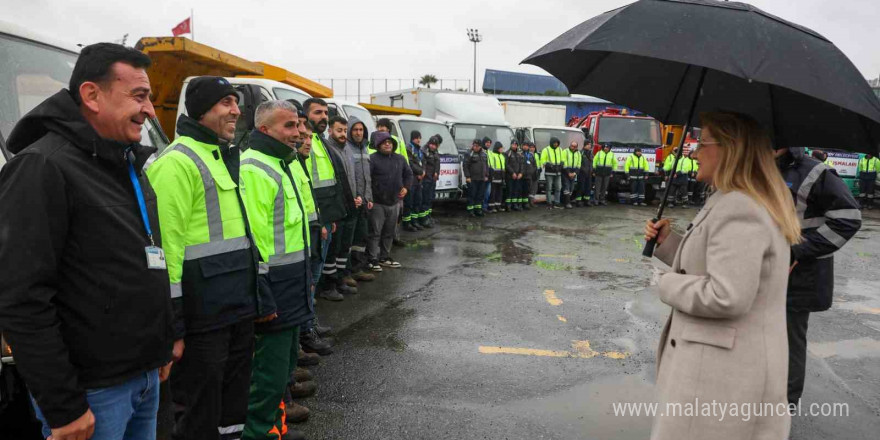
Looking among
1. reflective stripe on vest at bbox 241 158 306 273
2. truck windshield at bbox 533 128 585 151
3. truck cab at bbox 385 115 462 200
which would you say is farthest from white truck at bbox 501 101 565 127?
reflective stripe on vest at bbox 241 158 306 273

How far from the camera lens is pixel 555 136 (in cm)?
1585

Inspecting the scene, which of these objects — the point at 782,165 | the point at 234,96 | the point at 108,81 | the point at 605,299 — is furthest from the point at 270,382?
the point at 605,299

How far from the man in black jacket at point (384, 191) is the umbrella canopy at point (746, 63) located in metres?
4.59

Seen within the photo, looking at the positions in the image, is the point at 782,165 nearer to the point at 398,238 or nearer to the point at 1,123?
the point at 1,123

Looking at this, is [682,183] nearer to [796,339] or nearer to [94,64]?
[796,339]

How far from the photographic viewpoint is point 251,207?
113 inches

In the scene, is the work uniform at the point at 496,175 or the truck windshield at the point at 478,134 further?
the truck windshield at the point at 478,134

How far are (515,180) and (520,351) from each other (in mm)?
9795

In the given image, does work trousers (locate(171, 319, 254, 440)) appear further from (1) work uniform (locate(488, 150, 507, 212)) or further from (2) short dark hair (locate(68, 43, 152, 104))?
(1) work uniform (locate(488, 150, 507, 212))

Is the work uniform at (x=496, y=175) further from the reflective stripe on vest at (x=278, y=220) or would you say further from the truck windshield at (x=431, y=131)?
the reflective stripe on vest at (x=278, y=220)

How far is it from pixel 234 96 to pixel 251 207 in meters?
0.58

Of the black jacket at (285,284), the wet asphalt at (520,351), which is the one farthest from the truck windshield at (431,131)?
the black jacket at (285,284)

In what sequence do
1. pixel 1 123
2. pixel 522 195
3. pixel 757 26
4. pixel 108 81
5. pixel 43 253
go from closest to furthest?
pixel 43 253, pixel 108 81, pixel 757 26, pixel 1 123, pixel 522 195

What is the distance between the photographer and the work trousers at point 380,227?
719 cm
